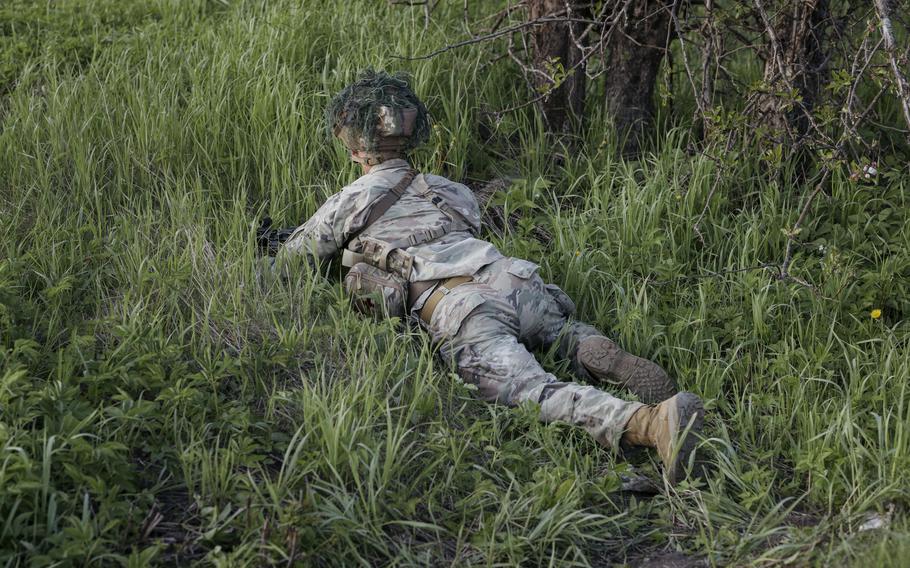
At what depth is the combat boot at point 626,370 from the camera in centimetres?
387

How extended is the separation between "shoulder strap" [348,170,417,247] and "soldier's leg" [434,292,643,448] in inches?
19.8

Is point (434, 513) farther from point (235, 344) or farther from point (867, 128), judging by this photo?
point (867, 128)

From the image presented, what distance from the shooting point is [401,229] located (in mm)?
4215

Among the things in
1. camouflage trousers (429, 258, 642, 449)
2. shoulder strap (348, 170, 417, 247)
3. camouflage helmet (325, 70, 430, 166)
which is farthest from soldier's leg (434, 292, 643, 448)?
camouflage helmet (325, 70, 430, 166)

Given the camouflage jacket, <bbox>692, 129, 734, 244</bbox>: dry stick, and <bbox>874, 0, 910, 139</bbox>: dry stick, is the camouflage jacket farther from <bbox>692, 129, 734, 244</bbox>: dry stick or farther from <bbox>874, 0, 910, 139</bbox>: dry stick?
<bbox>874, 0, 910, 139</bbox>: dry stick

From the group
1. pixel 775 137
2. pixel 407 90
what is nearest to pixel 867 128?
pixel 775 137

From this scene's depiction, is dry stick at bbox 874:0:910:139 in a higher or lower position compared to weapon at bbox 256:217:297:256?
higher

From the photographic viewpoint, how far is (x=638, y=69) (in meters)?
5.58

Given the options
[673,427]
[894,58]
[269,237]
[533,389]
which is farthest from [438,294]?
[894,58]

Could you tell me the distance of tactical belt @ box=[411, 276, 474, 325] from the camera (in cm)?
406

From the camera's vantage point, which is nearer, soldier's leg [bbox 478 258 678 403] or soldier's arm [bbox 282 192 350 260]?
soldier's leg [bbox 478 258 678 403]

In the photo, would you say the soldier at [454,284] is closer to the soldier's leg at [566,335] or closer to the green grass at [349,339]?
the soldier's leg at [566,335]

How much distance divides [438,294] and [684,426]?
1145 millimetres

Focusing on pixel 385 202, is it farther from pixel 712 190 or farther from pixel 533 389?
pixel 712 190
